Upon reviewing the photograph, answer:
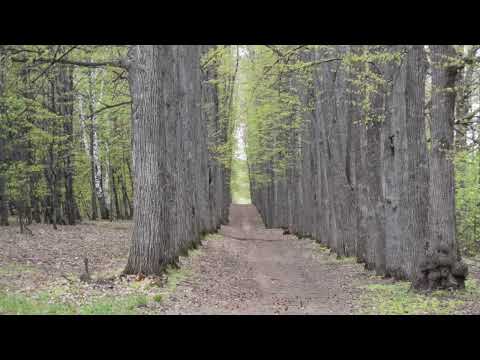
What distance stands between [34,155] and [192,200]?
318 inches

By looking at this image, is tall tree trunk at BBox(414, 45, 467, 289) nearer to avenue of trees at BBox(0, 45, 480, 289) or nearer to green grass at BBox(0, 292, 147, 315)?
avenue of trees at BBox(0, 45, 480, 289)

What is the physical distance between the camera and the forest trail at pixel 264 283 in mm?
Answer: 9970

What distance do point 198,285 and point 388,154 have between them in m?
6.06

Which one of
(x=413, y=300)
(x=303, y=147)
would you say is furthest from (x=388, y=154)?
(x=303, y=147)

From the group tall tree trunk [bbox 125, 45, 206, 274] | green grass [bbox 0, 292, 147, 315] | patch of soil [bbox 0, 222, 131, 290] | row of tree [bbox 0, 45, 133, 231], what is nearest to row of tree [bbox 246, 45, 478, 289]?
tall tree trunk [bbox 125, 45, 206, 274]

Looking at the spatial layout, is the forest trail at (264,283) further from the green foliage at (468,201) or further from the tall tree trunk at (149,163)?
the green foliage at (468,201)

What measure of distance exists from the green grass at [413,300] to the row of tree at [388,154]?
398 mm

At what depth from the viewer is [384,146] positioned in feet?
44.4

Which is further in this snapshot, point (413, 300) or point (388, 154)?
point (388, 154)

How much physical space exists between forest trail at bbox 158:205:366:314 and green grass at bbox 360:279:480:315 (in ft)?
1.51

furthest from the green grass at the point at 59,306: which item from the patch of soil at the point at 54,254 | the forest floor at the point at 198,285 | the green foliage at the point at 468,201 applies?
the green foliage at the point at 468,201

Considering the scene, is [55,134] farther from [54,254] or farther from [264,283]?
[264,283]

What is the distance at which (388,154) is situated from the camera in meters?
13.4
